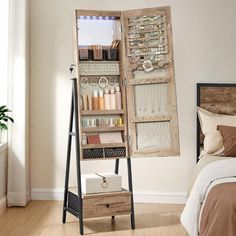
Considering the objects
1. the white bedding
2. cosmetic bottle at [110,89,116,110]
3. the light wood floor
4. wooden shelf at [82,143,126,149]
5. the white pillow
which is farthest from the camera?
the white pillow

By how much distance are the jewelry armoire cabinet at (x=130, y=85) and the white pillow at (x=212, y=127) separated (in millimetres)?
457

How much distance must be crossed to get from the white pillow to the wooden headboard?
15 centimetres

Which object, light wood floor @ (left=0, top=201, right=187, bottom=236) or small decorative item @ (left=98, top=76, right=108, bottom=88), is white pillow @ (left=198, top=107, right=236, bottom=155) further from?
small decorative item @ (left=98, top=76, right=108, bottom=88)

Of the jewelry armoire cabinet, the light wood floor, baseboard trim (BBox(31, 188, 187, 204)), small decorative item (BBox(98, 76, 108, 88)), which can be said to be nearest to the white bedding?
the light wood floor

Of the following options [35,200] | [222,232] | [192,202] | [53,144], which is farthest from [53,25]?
[222,232]

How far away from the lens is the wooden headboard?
455 centimetres

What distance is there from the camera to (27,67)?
4648 millimetres

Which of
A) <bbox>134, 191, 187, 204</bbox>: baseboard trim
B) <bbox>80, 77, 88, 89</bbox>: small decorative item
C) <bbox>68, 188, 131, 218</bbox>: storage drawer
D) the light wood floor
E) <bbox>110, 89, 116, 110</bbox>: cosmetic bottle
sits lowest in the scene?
the light wood floor

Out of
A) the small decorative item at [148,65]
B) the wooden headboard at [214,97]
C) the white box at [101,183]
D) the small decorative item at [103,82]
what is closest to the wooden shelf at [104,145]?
the white box at [101,183]

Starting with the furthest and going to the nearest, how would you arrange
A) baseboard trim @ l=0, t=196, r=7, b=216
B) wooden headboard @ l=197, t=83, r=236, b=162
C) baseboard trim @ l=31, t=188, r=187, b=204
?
baseboard trim @ l=31, t=188, r=187, b=204, wooden headboard @ l=197, t=83, r=236, b=162, baseboard trim @ l=0, t=196, r=7, b=216

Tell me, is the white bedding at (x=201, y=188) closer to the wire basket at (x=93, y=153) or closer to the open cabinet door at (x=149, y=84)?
the open cabinet door at (x=149, y=84)

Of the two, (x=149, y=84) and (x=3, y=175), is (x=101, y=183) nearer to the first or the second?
(x=149, y=84)

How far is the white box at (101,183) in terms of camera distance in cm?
371

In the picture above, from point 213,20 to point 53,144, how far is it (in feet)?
7.51
